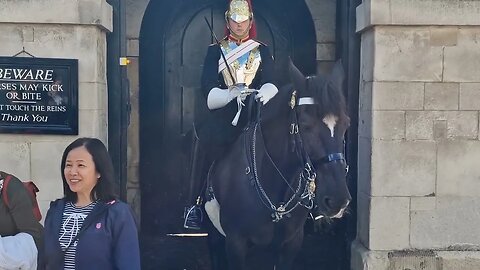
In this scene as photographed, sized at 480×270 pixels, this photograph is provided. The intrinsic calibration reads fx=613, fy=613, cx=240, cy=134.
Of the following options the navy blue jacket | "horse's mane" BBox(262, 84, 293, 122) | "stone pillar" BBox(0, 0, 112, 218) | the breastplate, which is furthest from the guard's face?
the navy blue jacket

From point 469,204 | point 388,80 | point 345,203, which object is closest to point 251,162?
point 345,203

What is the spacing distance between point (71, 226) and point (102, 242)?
199 millimetres

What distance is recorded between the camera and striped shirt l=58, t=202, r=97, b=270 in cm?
322

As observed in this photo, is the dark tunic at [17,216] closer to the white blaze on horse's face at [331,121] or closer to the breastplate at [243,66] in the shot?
the white blaze on horse's face at [331,121]

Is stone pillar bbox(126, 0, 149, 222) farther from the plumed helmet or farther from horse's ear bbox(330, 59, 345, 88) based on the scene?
horse's ear bbox(330, 59, 345, 88)

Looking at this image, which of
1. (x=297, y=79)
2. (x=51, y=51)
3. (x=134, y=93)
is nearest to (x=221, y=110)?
(x=297, y=79)

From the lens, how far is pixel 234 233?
16.1 ft

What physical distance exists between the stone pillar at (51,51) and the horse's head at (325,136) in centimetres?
222

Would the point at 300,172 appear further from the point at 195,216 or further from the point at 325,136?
the point at 195,216

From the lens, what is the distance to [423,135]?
18.6ft

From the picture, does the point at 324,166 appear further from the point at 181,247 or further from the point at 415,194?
the point at 181,247

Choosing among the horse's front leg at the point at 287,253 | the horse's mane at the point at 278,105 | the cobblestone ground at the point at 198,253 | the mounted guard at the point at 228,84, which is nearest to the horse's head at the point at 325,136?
the horse's mane at the point at 278,105

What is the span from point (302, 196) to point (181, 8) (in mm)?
3252

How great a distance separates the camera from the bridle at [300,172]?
4246 millimetres
